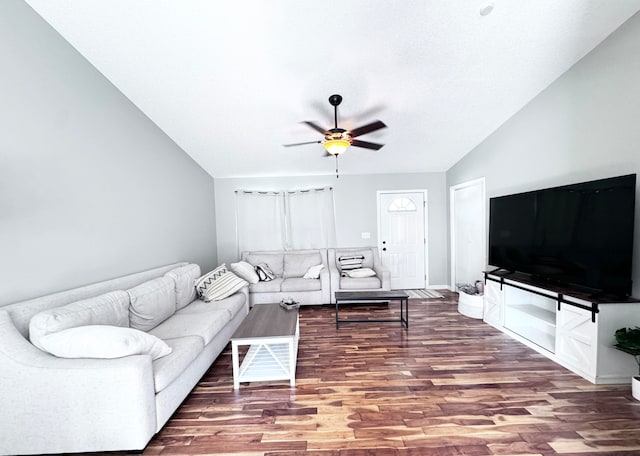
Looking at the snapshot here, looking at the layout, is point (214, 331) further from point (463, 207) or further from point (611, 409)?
point (463, 207)

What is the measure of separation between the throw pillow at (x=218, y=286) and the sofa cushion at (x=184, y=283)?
0.11m

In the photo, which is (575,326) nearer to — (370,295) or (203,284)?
(370,295)

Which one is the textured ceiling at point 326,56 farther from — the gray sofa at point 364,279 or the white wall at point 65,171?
the gray sofa at point 364,279

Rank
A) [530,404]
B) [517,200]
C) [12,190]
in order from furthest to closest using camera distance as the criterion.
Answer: [517,200] < [530,404] < [12,190]

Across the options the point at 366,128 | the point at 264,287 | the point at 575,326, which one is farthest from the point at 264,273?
the point at 575,326

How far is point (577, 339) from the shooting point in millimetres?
2170

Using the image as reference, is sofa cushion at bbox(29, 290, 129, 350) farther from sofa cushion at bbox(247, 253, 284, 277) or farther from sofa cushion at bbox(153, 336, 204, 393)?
sofa cushion at bbox(247, 253, 284, 277)

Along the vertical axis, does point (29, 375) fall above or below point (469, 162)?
below

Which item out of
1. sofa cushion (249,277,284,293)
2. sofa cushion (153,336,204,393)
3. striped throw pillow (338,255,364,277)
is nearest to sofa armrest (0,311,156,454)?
sofa cushion (153,336,204,393)

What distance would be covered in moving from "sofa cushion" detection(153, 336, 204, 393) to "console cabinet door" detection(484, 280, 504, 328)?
3334 millimetres

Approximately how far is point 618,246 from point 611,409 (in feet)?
3.92

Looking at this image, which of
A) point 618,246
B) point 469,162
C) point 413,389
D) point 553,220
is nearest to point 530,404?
point 413,389

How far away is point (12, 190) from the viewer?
170 cm

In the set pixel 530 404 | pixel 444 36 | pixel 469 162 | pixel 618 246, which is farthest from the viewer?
pixel 469 162
